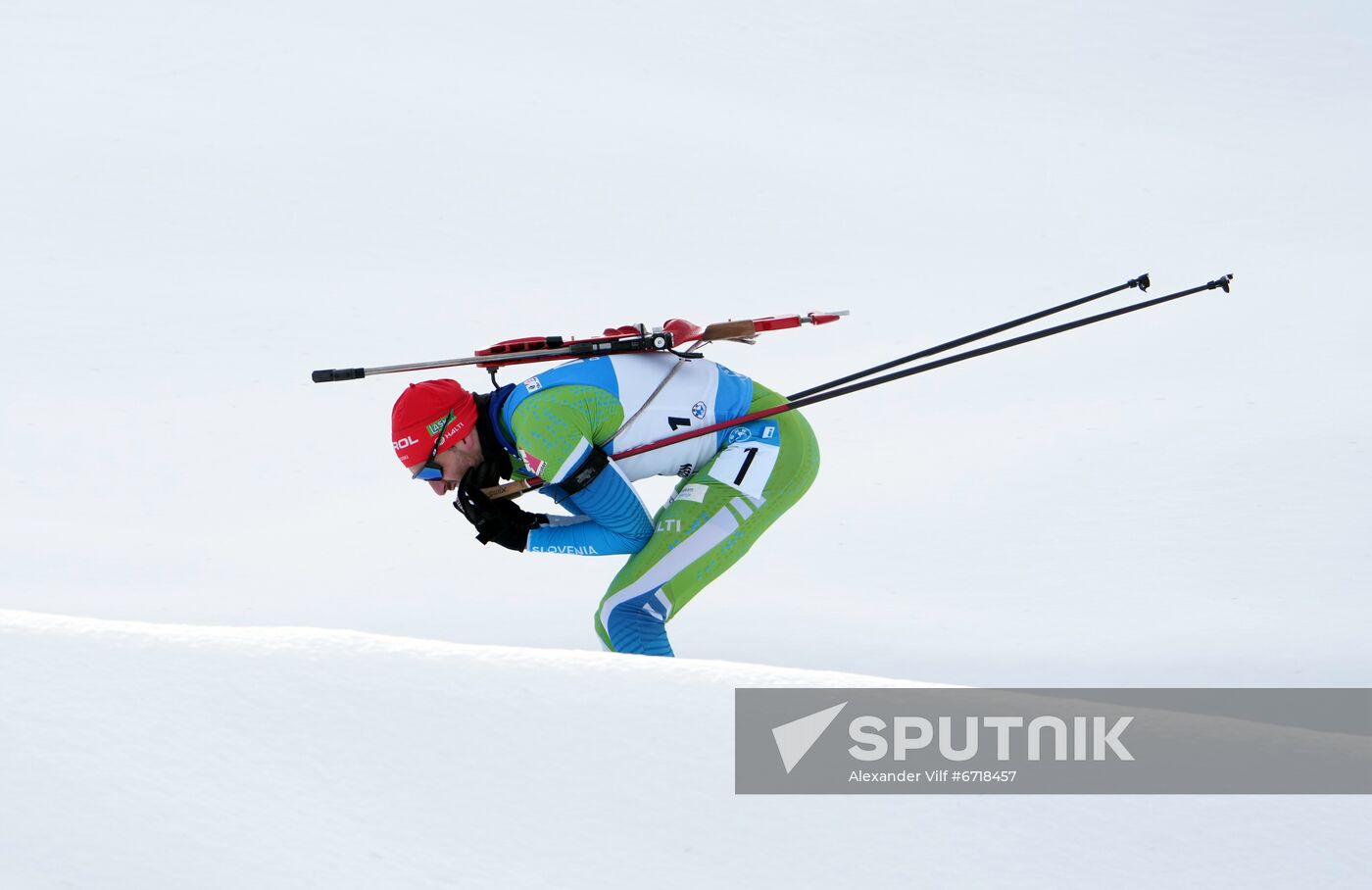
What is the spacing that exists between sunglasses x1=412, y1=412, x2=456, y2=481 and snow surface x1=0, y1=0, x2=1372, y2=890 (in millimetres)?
474

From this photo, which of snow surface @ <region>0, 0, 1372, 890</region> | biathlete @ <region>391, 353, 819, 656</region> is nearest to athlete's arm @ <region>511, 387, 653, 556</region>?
biathlete @ <region>391, 353, 819, 656</region>

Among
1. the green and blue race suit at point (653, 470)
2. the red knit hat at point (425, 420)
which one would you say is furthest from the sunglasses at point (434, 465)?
the green and blue race suit at point (653, 470)

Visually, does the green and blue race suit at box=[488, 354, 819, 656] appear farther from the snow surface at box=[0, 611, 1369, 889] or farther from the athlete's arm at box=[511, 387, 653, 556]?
the snow surface at box=[0, 611, 1369, 889]

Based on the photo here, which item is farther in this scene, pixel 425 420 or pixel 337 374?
pixel 337 374

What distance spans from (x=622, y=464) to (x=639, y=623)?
1.47ft

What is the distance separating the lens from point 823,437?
338 inches

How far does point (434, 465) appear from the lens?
13.8 feet

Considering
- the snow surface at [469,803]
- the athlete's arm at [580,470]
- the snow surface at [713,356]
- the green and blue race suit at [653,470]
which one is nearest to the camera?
the snow surface at [469,803]

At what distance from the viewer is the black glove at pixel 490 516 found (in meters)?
4.19

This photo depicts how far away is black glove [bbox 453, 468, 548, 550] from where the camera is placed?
419cm
